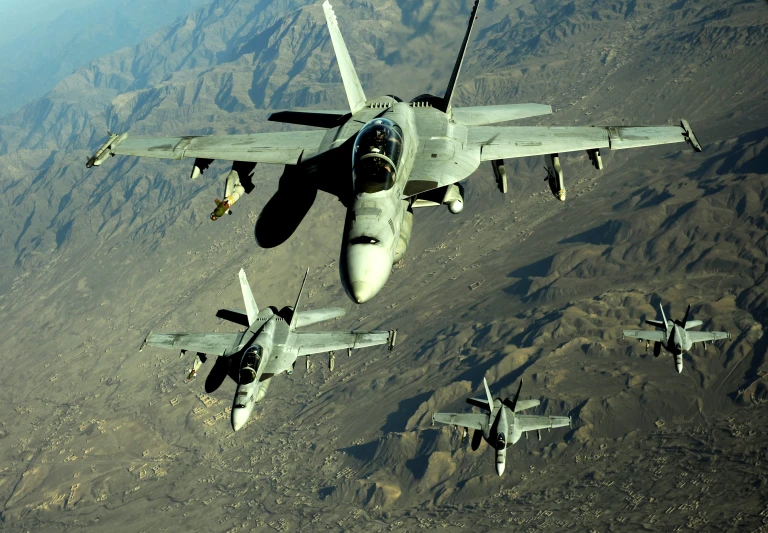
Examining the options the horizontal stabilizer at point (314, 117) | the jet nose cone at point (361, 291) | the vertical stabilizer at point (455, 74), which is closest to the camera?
the jet nose cone at point (361, 291)

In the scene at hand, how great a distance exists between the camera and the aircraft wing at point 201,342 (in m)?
49.3

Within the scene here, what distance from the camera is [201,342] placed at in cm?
5075

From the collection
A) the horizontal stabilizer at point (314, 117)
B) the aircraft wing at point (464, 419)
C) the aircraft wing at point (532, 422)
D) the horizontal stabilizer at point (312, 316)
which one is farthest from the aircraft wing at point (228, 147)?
the aircraft wing at point (464, 419)

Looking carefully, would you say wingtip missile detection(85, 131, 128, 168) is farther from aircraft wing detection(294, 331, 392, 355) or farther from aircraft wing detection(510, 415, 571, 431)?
aircraft wing detection(510, 415, 571, 431)

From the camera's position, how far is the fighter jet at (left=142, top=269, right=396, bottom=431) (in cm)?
4559

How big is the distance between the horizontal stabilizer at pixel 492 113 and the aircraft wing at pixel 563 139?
376 centimetres

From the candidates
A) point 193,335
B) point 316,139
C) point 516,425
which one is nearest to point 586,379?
point 516,425

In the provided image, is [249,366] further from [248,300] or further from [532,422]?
[532,422]

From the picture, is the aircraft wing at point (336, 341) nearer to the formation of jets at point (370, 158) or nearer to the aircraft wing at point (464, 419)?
the formation of jets at point (370, 158)

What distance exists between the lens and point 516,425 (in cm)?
6756

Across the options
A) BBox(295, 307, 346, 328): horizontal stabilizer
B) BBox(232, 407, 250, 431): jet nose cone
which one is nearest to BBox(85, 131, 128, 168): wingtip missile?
BBox(295, 307, 346, 328): horizontal stabilizer

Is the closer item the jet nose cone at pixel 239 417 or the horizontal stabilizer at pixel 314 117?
the horizontal stabilizer at pixel 314 117

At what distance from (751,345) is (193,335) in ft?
552

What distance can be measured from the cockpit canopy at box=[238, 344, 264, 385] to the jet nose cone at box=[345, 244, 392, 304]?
21808 mm
